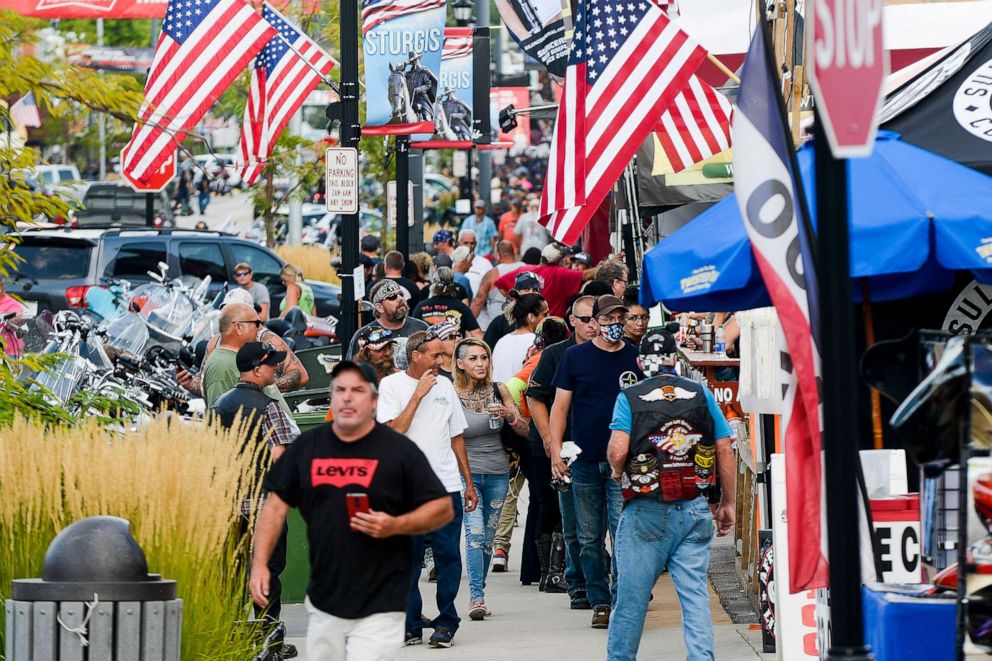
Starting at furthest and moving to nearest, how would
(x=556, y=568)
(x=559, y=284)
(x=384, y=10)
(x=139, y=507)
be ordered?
(x=384, y=10) → (x=559, y=284) → (x=556, y=568) → (x=139, y=507)

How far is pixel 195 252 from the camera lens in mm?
23297

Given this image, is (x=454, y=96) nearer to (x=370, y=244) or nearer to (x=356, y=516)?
(x=370, y=244)

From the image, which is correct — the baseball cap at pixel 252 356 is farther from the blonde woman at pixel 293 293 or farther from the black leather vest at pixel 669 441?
the blonde woman at pixel 293 293

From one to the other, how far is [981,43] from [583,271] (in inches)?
361

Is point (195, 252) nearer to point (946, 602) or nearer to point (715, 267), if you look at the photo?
point (715, 267)

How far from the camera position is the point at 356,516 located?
680 centimetres

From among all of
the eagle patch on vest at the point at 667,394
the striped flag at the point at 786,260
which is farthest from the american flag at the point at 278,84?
the striped flag at the point at 786,260

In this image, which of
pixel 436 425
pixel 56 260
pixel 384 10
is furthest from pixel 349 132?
pixel 56 260

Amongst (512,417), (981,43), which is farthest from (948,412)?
(512,417)

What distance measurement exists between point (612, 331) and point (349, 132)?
6155mm

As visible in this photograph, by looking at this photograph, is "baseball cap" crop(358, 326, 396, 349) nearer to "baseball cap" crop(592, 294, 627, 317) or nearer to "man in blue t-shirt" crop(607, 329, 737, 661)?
"baseball cap" crop(592, 294, 627, 317)

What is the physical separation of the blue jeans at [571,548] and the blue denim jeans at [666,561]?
109 inches

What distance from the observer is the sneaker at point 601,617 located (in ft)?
35.1

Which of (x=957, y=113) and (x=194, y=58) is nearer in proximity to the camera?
(x=957, y=113)
